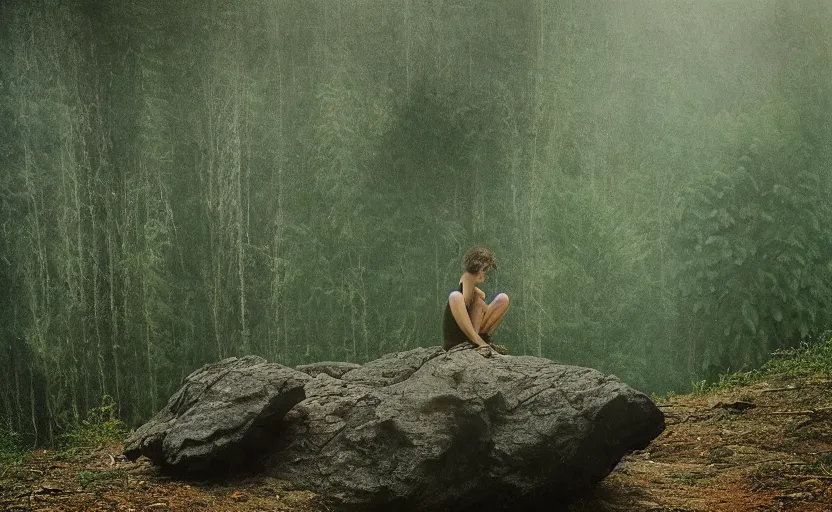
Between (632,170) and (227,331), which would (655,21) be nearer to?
(632,170)

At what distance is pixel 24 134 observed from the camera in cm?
1630

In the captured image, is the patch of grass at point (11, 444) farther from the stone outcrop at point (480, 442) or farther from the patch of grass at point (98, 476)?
the stone outcrop at point (480, 442)

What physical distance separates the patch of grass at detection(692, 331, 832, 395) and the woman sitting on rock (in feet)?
16.8

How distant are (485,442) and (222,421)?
6.78ft

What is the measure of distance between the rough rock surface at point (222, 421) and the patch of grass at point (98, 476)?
0.29m

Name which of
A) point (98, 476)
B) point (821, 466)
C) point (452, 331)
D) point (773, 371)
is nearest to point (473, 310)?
point (452, 331)

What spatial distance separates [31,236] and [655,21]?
13.8 m

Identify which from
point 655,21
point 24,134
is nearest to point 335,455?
point 24,134

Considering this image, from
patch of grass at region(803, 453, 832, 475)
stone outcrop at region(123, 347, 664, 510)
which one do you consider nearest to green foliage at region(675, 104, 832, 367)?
patch of grass at region(803, 453, 832, 475)

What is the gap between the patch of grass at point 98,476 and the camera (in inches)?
237

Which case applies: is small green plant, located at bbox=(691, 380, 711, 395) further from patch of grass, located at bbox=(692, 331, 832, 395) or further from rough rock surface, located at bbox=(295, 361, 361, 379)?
rough rock surface, located at bbox=(295, 361, 361, 379)

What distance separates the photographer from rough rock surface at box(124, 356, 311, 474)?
623 centimetres

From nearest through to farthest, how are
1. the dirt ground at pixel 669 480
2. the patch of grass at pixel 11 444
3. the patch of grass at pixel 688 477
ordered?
1. the dirt ground at pixel 669 480
2. the patch of grass at pixel 688 477
3. the patch of grass at pixel 11 444

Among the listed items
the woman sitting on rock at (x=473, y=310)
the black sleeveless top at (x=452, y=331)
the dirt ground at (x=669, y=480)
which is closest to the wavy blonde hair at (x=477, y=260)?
the woman sitting on rock at (x=473, y=310)
